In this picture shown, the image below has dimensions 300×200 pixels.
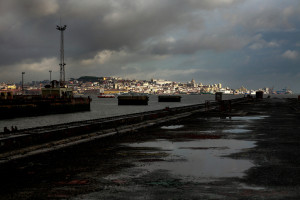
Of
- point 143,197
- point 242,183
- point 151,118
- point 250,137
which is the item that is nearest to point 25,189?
point 143,197

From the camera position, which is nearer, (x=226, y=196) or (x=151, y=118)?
(x=226, y=196)

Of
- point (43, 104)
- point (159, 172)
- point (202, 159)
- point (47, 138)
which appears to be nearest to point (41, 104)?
point (43, 104)

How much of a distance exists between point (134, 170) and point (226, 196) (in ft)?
10.8

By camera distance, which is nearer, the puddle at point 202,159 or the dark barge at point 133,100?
the puddle at point 202,159

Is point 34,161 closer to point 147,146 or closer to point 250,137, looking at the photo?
point 147,146

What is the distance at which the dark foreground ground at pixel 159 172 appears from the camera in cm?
Result: 738

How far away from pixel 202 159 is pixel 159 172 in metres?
2.55

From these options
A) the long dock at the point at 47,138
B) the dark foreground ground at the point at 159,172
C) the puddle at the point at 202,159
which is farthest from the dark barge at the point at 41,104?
the dark foreground ground at the point at 159,172

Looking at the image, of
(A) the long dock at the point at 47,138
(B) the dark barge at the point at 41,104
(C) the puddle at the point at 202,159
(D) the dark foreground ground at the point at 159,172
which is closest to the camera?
(D) the dark foreground ground at the point at 159,172

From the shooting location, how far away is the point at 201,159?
11.6m

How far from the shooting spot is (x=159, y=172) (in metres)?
9.48

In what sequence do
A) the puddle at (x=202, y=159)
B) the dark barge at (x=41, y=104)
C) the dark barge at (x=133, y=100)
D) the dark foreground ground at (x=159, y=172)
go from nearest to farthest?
the dark foreground ground at (x=159, y=172)
the puddle at (x=202, y=159)
the dark barge at (x=41, y=104)
the dark barge at (x=133, y=100)

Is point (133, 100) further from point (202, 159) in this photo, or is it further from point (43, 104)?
point (202, 159)

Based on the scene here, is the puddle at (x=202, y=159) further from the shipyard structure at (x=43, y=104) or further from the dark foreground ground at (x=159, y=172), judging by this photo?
the shipyard structure at (x=43, y=104)
